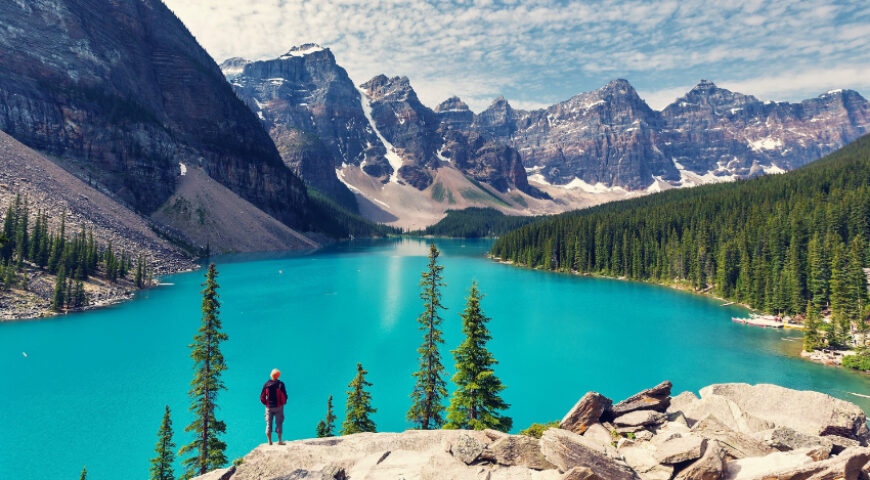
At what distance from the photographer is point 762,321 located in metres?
65.2

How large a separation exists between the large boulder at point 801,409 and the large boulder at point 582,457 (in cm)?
930

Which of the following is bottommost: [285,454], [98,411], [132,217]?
[98,411]

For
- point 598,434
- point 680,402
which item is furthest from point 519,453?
point 680,402

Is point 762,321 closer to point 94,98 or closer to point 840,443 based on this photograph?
point 840,443

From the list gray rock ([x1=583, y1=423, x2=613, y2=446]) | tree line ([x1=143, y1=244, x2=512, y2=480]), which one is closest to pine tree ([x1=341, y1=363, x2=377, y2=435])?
tree line ([x1=143, y1=244, x2=512, y2=480])

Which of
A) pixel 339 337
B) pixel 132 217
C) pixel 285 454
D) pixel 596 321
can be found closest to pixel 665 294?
pixel 596 321

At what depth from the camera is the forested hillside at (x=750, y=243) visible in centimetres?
6488

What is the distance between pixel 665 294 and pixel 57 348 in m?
103

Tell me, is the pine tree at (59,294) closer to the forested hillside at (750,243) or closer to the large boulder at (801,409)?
the large boulder at (801,409)

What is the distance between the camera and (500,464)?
15.1 meters

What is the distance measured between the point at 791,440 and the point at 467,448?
11.7 m

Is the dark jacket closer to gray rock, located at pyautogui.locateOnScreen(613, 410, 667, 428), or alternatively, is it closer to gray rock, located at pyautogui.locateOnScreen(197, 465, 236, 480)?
gray rock, located at pyautogui.locateOnScreen(197, 465, 236, 480)

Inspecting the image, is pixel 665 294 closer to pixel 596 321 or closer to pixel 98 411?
pixel 596 321

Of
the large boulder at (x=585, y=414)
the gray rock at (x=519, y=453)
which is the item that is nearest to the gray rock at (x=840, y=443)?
the large boulder at (x=585, y=414)
